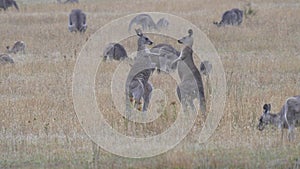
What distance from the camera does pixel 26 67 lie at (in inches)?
743

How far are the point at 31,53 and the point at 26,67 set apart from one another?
3493 millimetres

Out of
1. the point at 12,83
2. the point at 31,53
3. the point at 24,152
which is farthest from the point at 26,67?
the point at 24,152

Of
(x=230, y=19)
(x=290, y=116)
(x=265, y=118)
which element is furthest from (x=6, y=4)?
(x=290, y=116)

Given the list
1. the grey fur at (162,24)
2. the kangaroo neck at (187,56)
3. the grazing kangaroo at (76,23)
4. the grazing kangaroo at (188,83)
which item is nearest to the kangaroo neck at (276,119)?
the grazing kangaroo at (188,83)

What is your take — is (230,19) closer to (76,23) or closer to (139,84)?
(76,23)

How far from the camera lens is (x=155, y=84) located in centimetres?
1589

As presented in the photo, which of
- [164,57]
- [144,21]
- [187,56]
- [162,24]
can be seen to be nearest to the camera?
[187,56]

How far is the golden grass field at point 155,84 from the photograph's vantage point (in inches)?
380

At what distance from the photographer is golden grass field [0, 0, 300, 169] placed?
9648mm

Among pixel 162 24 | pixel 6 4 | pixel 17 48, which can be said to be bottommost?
pixel 17 48

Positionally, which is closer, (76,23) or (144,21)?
(76,23)

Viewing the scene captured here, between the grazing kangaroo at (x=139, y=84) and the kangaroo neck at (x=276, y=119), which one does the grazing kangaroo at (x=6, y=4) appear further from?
the kangaroo neck at (x=276, y=119)

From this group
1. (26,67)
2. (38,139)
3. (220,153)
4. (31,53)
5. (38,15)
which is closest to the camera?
(220,153)

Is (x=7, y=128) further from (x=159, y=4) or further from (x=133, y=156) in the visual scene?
(x=159, y=4)
